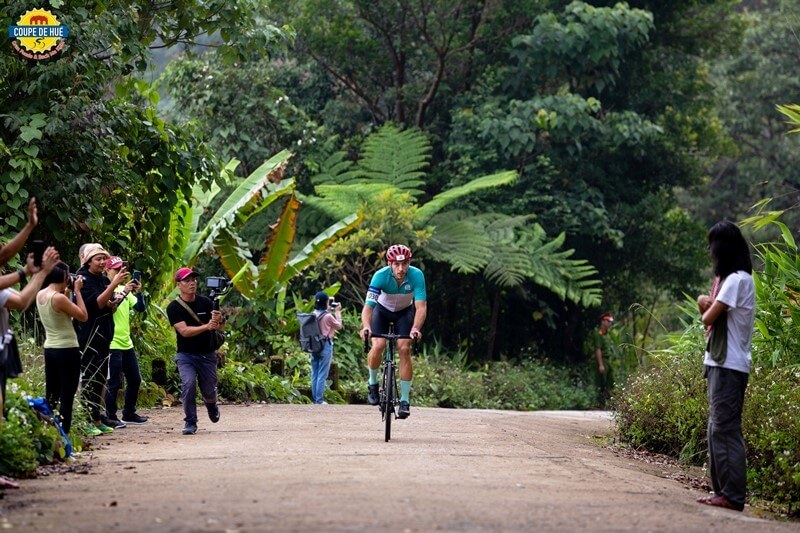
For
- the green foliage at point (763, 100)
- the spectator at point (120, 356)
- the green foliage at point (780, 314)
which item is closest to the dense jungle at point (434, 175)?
the spectator at point (120, 356)

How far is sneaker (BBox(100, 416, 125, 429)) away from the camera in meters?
13.8

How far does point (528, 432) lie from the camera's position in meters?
15.2

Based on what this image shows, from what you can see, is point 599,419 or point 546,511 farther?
point 599,419

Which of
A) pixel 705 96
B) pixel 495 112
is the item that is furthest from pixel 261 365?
pixel 705 96

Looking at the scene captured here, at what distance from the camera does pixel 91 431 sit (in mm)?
12992

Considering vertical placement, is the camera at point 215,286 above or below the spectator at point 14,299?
above

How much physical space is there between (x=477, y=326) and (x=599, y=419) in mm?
10965

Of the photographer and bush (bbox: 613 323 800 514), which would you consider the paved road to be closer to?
bush (bbox: 613 323 800 514)

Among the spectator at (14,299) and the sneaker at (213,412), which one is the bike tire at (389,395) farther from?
the spectator at (14,299)

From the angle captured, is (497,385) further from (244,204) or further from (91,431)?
(91,431)

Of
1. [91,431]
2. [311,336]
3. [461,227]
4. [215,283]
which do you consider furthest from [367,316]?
[461,227]

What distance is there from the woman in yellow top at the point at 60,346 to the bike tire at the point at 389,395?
3123mm

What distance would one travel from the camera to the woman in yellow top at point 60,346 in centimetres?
1134

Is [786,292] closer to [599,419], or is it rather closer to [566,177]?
[599,419]
